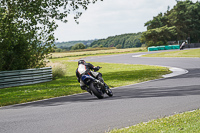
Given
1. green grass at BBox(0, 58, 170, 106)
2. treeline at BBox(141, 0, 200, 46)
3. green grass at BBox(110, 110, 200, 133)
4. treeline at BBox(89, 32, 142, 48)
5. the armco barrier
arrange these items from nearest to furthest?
green grass at BBox(110, 110, 200, 133) → green grass at BBox(0, 58, 170, 106) → the armco barrier → treeline at BBox(141, 0, 200, 46) → treeline at BBox(89, 32, 142, 48)

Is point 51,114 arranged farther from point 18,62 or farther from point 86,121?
point 18,62

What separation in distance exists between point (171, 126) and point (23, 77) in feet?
48.5

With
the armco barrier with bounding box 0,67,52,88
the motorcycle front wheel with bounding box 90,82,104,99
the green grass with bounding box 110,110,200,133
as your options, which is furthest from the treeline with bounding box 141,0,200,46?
the green grass with bounding box 110,110,200,133


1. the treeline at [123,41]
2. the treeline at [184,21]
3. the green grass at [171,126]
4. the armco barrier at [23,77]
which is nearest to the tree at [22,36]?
the armco barrier at [23,77]

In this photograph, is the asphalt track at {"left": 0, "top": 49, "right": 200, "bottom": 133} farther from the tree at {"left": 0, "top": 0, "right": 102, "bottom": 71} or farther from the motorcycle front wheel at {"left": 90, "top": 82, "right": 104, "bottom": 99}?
the tree at {"left": 0, "top": 0, "right": 102, "bottom": 71}

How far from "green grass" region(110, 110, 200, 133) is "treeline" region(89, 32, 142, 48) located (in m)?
153

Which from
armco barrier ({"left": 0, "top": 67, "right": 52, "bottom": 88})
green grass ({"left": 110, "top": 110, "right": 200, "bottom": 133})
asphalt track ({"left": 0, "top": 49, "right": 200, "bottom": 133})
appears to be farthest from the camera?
armco barrier ({"left": 0, "top": 67, "right": 52, "bottom": 88})

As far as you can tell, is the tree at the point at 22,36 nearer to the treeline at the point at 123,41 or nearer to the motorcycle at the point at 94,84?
the motorcycle at the point at 94,84

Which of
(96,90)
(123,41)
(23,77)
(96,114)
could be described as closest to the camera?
(96,114)

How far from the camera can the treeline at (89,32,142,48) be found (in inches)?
6342

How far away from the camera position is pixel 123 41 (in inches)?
6929

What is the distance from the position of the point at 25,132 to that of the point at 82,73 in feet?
14.3

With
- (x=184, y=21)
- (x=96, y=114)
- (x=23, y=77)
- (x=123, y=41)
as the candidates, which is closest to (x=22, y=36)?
(x=23, y=77)

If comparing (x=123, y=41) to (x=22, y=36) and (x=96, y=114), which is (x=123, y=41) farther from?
(x=96, y=114)
